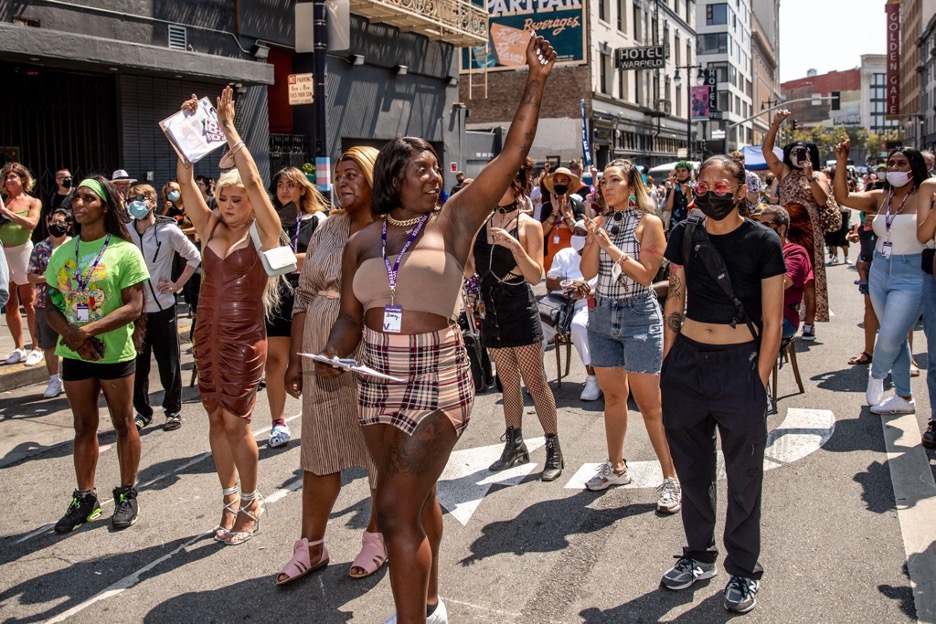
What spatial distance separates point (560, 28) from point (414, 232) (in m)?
36.1

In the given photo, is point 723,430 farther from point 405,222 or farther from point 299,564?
point 299,564

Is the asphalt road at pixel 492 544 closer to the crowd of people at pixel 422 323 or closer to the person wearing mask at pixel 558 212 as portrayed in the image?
the crowd of people at pixel 422 323

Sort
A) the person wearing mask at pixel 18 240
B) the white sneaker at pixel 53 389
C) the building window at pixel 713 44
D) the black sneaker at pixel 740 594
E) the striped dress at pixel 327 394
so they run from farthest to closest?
1. the building window at pixel 713 44
2. the person wearing mask at pixel 18 240
3. the white sneaker at pixel 53 389
4. the striped dress at pixel 327 394
5. the black sneaker at pixel 740 594

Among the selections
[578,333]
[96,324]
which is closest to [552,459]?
[578,333]

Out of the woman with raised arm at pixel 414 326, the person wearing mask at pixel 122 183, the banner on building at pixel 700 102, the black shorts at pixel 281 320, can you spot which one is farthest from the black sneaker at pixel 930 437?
the banner on building at pixel 700 102

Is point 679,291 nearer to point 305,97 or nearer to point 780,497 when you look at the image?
point 780,497

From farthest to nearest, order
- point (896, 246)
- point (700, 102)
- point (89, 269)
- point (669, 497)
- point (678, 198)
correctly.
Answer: point (700, 102), point (678, 198), point (896, 246), point (669, 497), point (89, 269)

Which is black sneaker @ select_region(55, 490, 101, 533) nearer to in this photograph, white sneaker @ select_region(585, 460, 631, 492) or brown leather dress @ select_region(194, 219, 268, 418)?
brown leather dress @ select_region(194, 219, 268, 418)

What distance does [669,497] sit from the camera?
5004 millimetres

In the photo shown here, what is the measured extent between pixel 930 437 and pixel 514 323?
302 cm

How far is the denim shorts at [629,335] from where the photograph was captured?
5.04m

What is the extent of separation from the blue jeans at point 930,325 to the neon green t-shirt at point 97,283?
17.5ft

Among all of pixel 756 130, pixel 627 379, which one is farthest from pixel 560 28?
pixel 756 130

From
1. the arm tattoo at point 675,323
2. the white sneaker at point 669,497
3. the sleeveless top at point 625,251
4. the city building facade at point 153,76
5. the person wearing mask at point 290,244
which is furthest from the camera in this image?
the city building facade at point 153,76
